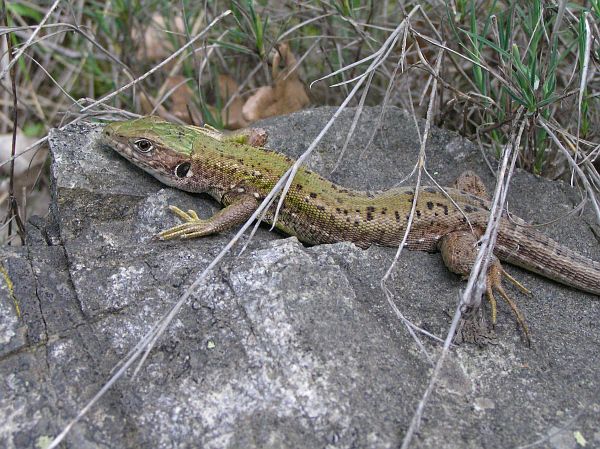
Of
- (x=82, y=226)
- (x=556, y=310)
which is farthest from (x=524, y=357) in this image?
(x=82, y=226)

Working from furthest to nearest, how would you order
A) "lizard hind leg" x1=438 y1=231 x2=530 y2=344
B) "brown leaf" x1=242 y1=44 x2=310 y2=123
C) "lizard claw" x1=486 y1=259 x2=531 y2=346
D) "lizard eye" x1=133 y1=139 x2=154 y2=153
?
"brown leaf" x1=242 y1=44 x2=310 y2=123
"lizard eye" x1=133 y1=139 x2=154 y2=153
"lizard hind leg" x1=438 y1=231 x2=530 y2=344
"lizard claw" x1=486 y1=259 x2=531 y2=346

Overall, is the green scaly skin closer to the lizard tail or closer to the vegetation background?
the lizard tail

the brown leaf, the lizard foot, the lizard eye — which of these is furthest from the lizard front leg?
the brown leaf

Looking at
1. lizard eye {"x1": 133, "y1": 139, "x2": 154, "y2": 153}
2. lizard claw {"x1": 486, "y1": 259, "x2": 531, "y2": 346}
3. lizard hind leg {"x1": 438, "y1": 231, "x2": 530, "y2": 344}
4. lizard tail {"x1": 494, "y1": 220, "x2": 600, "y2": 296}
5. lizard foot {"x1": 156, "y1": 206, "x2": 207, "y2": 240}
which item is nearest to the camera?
lizard claw {"x1": 486, "y1": 259, "x2": 531, "y2": 346}

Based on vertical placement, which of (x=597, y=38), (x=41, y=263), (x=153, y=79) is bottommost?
(x=153, y=79)

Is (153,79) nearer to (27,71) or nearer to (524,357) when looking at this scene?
(27,71)

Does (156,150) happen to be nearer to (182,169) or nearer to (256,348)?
(182,169)

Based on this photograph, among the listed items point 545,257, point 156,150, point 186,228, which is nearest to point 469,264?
point 545,257
